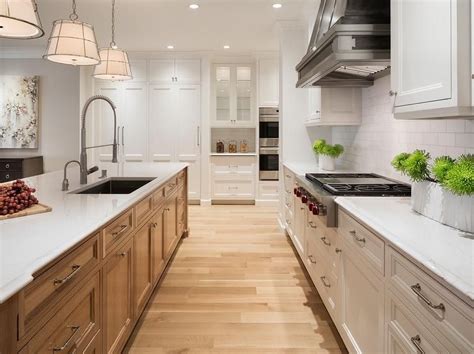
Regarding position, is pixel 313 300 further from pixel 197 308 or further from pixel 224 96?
pixel 224 96

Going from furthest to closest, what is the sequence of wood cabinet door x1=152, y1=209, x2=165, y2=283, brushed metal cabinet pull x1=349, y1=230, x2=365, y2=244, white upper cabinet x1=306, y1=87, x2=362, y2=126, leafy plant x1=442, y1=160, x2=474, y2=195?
white upper cabinet x1=306, y1=87, x2=362, y2=126 < wood cabinet door x1=152, y1=209, x2=165, y2=283 < brushed metal cabinet pull x1=349, y1=230, x2=365, y2=244 < leafy plant x1=442, y1=160, x2=474, y2=195

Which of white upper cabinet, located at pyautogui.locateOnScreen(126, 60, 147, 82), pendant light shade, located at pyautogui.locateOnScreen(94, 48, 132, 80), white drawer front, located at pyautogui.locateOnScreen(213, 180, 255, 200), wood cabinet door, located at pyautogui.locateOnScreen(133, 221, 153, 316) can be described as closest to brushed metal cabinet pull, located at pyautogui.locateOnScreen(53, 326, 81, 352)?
wood cabinet door, located at pyautogui.locateOnScreen(133, 221, 153, 316)

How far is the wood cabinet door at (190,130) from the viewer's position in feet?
24.0

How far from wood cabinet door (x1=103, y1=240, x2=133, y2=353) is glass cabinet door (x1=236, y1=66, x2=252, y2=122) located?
558 centimetres

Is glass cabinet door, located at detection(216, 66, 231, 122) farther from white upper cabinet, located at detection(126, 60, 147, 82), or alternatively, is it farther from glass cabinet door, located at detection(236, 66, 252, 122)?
white upper cabinet, located at detection(126, 60, 147, 82)

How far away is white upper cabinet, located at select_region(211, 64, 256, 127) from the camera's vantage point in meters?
7.47

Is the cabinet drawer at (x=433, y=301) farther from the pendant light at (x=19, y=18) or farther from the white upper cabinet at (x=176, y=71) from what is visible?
the white upper cabinet at (x=176, y=71)

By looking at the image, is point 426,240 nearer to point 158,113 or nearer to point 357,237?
point 357,237

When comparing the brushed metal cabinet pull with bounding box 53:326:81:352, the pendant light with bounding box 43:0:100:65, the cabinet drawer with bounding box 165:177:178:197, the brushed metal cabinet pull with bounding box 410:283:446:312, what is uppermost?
the pendant light with bounding box 43:0:100:65

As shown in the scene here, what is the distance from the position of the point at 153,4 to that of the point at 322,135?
2.49 m

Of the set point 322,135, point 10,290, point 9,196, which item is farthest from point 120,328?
point 322,135

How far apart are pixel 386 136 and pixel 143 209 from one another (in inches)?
76.0

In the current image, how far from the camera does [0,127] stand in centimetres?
722

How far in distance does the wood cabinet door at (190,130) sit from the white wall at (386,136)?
3.15 metres
